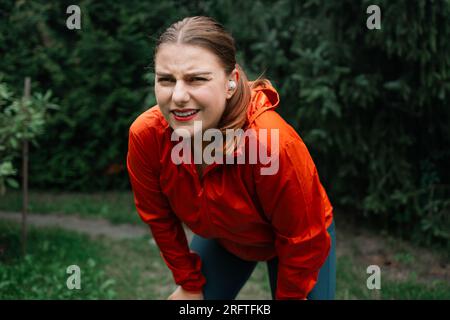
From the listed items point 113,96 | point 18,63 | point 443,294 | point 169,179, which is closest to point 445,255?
point 443,294

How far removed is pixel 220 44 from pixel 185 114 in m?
0.28

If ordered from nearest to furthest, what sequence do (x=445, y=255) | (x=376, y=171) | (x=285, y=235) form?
(x=285, y=235) → (x=445, y=255) → (x=376, y=171)

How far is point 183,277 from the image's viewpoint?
2521mm

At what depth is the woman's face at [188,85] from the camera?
1939mm

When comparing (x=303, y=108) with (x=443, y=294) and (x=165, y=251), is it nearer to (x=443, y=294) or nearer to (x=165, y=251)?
(x=443, y=294)

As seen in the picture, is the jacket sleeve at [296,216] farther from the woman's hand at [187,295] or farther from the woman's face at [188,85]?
the woman's hand at [187,295]

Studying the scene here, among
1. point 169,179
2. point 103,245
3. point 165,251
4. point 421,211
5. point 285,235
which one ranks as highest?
point 169,179

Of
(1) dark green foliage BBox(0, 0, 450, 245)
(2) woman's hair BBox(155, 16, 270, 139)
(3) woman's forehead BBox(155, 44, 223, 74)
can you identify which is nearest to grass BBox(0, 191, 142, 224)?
(1) dark green foliage BBox(0, 0, 450, 245)

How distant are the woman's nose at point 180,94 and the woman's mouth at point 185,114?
0.14ft

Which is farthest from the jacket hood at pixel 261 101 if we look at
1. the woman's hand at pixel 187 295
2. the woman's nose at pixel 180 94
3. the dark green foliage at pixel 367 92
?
the dark green foliage at pixel 367 92

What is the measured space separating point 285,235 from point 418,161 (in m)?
3.50

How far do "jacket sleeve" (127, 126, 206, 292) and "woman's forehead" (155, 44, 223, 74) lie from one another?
403 mm

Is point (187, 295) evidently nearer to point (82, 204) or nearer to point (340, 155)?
point (340, 155)

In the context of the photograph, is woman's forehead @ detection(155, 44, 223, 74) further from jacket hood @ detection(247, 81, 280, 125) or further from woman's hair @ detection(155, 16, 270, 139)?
jacket hood @ detection(247, 81, 280, 125)
